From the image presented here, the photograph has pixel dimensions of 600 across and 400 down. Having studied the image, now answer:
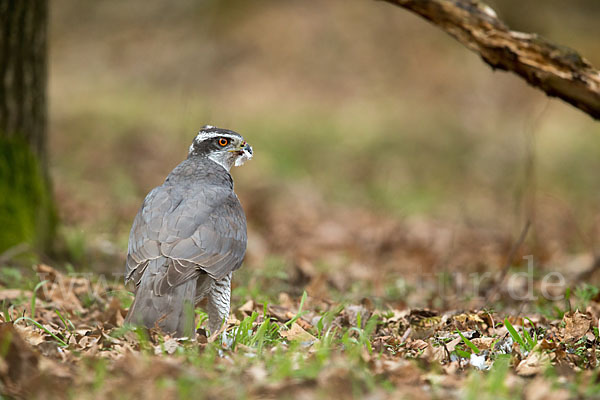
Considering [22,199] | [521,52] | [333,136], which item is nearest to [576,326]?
[521,52]

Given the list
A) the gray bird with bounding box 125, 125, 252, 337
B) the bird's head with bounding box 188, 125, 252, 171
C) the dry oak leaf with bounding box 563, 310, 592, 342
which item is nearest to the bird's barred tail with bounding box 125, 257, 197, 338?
the gray bird with bounding box 125, 125, 252, 337

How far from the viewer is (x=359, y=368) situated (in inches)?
124

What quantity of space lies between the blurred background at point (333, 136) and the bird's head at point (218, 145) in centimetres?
123

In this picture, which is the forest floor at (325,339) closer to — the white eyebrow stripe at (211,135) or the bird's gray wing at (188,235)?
the bird's gray wing at (188,235)

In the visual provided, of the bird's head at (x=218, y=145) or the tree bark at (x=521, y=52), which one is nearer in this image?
the tree bark at (x=521, y=52)

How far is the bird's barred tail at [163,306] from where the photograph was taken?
368 cm

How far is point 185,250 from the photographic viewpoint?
4043 millimetres

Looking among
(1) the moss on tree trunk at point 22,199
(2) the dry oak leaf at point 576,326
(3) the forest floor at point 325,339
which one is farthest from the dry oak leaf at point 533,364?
(1) the moss on tree trunk at point 22,199

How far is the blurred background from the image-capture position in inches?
313

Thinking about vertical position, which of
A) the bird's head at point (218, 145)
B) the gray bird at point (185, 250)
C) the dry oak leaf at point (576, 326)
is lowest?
the gray bird at point (185, 250)

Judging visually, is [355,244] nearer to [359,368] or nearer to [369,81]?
[359,368]

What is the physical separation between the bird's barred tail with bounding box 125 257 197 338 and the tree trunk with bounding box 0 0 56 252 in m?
2.55

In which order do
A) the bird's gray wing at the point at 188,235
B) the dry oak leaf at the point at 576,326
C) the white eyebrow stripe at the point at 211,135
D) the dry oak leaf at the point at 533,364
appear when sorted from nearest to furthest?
the dry oak leaf at the point at 533,364 → the bird's gray wing at the point at 188,235 → the dry oak leaf at the point at 576,326 → the white eyebrow stripe at the point at 211,135

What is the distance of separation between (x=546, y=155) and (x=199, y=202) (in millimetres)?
11328
